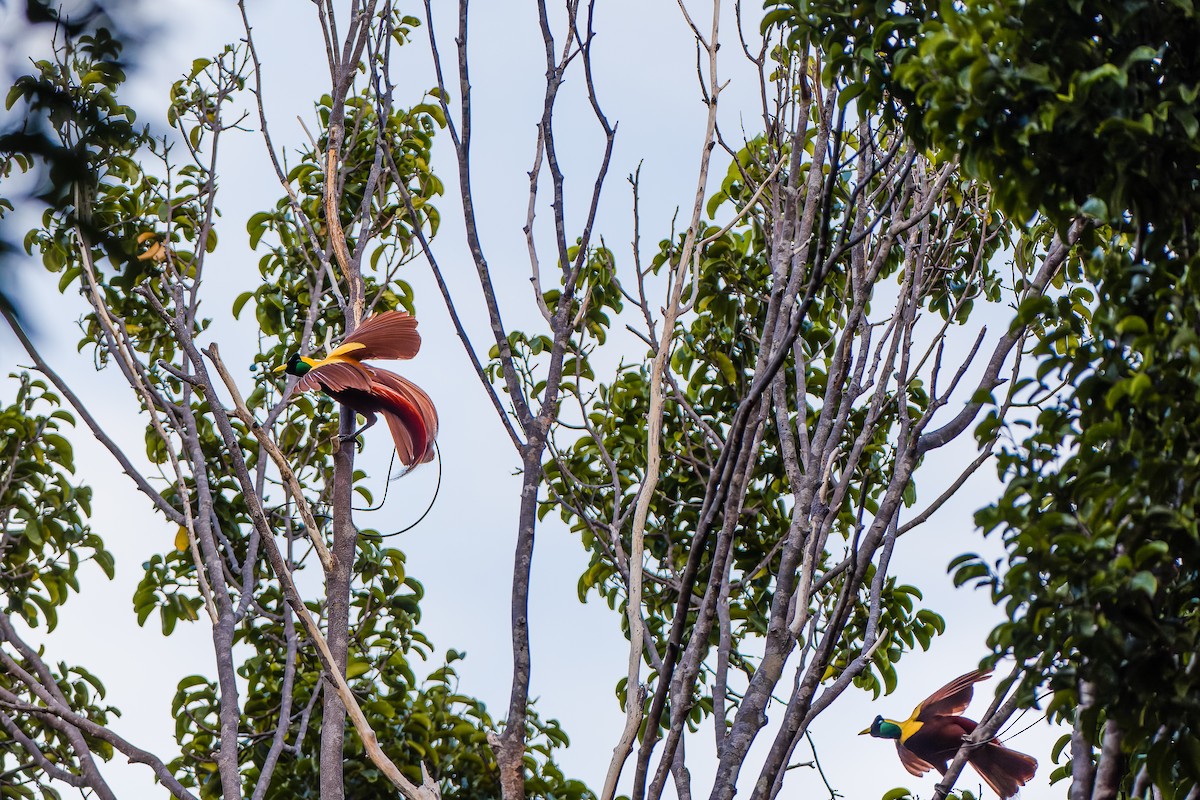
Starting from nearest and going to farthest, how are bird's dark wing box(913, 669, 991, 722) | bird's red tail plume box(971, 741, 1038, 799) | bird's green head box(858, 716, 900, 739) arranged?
bird's red tail plume box(971, 741, 1038, 799), bird's dark wing box(913, 669, 991, 722), bird's green head box(858, 716, 900, 739)

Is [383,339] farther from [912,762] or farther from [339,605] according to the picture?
[912,762]

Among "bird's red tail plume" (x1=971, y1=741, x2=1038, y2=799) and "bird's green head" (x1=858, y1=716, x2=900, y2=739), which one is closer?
"bird's red tail plume" (x1=971, y1=741, x2=1038, y2=799)

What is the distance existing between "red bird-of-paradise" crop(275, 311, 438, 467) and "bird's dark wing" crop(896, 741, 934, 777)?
5.19 feet

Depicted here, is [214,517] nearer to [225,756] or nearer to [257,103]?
[225,756]

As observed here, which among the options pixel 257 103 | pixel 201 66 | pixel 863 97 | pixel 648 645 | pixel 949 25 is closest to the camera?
pixel 949 25

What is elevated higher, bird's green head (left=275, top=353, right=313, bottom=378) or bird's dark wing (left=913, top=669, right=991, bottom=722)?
bird's green head (left=275, top=353, right=313, bottom=378)

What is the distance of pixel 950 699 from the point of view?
3.49 metres

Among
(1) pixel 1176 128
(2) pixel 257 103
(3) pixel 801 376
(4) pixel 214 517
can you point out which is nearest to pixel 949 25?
(1) pixel 1176 128

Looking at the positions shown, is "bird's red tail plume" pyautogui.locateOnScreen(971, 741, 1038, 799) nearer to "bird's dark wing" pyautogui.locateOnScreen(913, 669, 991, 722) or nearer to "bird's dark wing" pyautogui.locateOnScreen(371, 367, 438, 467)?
"bird's dark wing" pyautogui.locateOnScreen(913, 669, 991, 722)

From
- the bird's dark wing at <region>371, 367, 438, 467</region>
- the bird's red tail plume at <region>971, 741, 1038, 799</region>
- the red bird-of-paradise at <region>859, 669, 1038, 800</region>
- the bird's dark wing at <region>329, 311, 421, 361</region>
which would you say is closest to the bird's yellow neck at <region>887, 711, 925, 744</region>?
the red bird-of-paradise at <region>859, 669, 1038, 800</region>

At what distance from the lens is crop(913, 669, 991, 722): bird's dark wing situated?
346cm

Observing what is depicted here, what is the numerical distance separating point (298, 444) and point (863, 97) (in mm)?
2488

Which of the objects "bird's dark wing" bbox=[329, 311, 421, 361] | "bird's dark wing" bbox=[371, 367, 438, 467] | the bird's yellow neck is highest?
"bird's dark wing" bbox=[329, 311, 421, 361]

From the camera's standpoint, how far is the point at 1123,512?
6.05 ft
